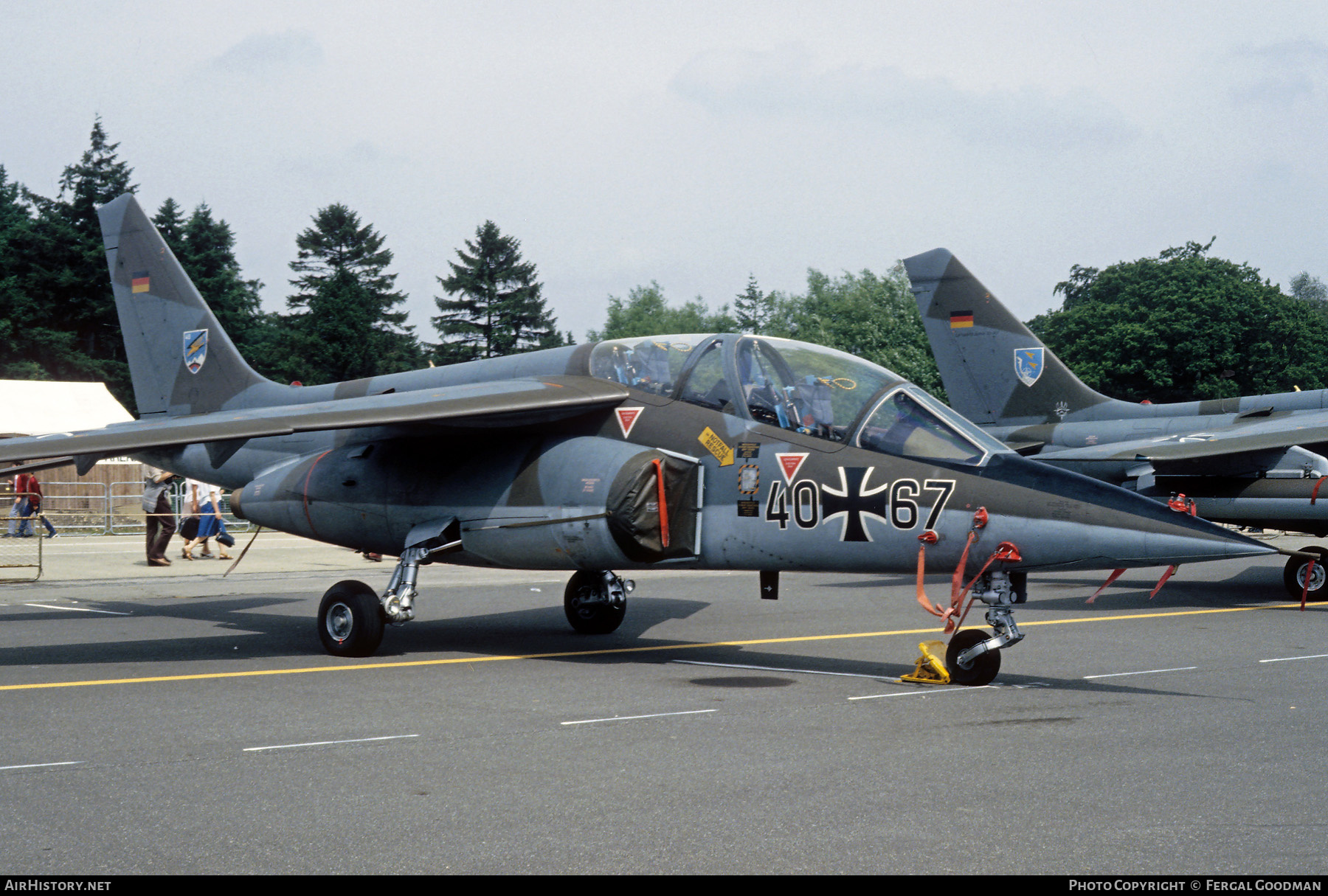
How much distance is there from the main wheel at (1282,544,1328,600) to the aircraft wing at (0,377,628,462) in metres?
11.2

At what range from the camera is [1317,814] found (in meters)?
5.26

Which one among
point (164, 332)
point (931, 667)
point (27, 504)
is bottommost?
point (931, 667)

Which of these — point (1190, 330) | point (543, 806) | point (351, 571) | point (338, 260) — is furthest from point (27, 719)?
point (338, 260)

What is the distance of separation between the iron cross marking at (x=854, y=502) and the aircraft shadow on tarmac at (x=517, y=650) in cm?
119

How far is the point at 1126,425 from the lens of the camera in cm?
1981

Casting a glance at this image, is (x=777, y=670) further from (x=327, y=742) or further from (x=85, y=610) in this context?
(x=85, y=610)

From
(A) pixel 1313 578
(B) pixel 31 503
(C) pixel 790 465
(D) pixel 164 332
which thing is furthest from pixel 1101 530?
(B) pixel 31 503

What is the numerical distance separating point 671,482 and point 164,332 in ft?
28.6

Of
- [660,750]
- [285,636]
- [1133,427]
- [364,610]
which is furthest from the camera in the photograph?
[1133,427]

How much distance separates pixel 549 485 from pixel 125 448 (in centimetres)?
365

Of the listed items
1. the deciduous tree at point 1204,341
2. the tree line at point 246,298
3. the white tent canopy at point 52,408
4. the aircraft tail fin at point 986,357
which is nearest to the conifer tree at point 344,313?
the tree line at point 246,298

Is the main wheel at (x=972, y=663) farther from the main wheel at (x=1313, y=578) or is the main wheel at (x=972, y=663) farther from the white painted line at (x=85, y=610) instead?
the white painted line at (x=85, y=610)

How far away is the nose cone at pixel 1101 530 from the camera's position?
7930 millimetres
